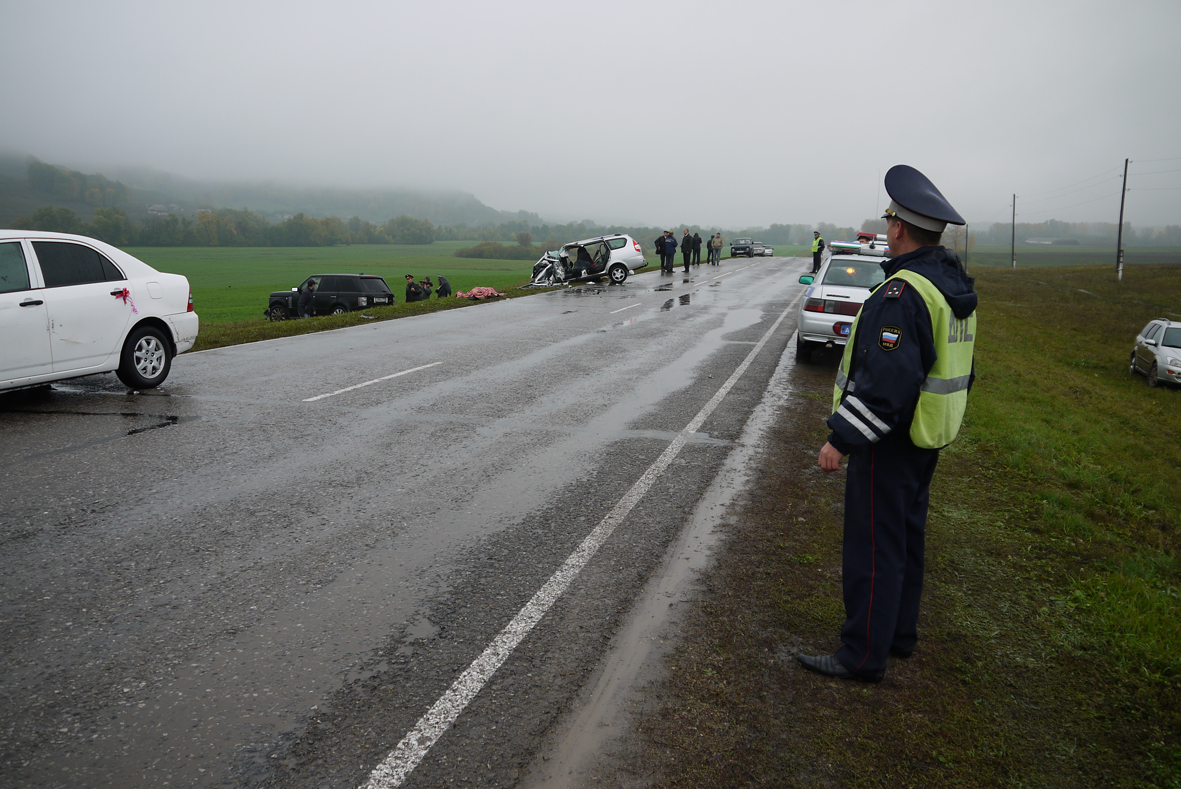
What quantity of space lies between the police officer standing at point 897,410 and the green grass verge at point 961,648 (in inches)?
11.2

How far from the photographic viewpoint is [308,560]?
4.20 meters

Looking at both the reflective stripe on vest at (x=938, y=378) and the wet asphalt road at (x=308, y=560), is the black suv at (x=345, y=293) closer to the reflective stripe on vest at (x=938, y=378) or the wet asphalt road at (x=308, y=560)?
the wet asphalt road at (x=308, y=560)

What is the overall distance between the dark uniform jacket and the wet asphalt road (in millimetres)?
1569

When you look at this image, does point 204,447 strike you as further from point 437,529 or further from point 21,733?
point 21,733

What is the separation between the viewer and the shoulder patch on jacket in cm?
296

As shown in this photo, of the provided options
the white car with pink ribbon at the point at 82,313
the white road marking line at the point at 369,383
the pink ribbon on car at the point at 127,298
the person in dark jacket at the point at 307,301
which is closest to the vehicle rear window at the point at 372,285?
the person in dark jacket at the point at 307,301

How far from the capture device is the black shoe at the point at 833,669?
127 inches

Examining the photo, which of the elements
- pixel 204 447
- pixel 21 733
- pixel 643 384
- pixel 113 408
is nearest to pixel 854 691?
pixel 21 733

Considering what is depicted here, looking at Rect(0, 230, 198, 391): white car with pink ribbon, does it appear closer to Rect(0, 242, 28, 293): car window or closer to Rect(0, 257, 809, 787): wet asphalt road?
Rect(0, 242, 28, 293): car window

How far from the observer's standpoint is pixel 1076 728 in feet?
9.56

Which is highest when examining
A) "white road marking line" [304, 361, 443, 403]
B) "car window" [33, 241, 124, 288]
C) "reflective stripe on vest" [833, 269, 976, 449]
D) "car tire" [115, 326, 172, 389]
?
"car window" [33, 241, 124, 288]

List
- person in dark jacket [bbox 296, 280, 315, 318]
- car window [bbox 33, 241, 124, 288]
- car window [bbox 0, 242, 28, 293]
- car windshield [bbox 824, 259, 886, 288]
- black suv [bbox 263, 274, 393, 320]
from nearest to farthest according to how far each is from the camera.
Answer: car window [bbox 0, 242, 28, 293] < car window [bbox 33, 241, 124, 288] < car windshield [bbox 824, 259, 886, 288] < black suv [bbox 263, 274, 393, 320] < person in dark jacket [bbox 296, 280, 315, 318]

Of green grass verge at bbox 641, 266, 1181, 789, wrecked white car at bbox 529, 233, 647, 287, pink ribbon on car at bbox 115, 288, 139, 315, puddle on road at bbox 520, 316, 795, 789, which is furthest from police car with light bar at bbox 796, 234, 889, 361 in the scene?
wrecked white car at bbox 529, 233, 647, 287

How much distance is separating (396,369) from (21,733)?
7.81 meters
